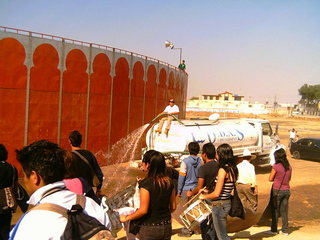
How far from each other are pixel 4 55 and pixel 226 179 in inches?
389

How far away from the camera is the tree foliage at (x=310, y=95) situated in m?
121

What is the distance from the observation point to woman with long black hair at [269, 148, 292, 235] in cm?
708

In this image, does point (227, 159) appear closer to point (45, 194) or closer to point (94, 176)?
point (94, 176)

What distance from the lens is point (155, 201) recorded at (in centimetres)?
390

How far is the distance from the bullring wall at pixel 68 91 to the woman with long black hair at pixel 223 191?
931cm

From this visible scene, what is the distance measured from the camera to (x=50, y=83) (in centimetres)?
1344

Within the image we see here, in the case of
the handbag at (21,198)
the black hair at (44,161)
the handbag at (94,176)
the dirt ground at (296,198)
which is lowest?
the dirt ground at (296,198)

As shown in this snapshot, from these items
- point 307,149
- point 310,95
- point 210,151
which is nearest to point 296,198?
point 210,151

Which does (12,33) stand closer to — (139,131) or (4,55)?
(4,55)

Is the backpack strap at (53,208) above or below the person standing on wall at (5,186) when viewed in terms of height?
above

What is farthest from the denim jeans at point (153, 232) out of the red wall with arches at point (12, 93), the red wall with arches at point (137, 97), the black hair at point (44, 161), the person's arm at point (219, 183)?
the red wall with arches at point (137, 97)

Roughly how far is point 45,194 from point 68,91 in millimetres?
12484

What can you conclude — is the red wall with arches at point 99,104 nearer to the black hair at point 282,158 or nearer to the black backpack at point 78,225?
the black hair at point 282,158

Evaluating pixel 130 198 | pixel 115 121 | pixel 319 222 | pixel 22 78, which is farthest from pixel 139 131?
pixel 130 198
